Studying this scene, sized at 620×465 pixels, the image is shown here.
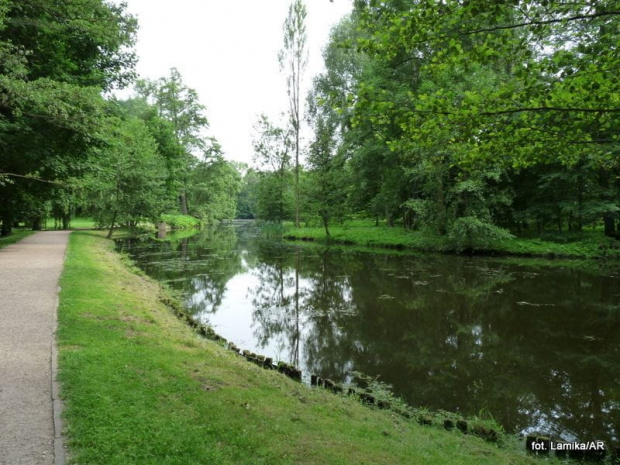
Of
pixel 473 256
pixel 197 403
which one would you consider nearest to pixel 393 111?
pixel 197 403

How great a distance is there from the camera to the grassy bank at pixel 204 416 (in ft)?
11.7

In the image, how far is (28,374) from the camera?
4848mm

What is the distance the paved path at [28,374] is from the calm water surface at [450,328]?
3.66 m

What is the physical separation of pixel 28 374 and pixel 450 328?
8.51 metres

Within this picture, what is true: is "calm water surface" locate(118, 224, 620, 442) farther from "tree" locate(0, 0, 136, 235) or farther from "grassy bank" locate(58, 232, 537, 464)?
"tree" locate(0, 0, 136, 235)

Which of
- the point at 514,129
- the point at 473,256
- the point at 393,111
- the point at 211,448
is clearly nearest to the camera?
the point at 211,448

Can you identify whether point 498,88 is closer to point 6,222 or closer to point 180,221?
point 6,222

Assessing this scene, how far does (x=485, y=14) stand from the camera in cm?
468

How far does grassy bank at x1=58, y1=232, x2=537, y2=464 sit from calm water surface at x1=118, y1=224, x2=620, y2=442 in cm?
154

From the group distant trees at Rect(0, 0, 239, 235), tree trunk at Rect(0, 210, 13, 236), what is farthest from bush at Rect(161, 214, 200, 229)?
tree trunk at Rect(0, 210, 13, 236)

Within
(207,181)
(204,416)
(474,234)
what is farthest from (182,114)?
(204,416)

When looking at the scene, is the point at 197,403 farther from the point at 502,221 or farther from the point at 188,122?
the point at 188,122

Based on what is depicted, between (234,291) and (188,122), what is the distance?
4233 centimetres

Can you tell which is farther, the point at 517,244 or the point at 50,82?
the point at 517,244
